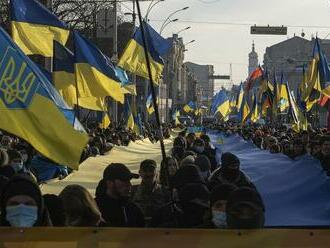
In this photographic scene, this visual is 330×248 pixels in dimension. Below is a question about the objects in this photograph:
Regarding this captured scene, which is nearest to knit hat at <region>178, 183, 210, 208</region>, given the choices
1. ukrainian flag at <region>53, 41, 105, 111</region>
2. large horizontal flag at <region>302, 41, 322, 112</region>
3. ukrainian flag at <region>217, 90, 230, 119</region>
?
ukrainian flag at <region>53, 41, 105, 111</region>

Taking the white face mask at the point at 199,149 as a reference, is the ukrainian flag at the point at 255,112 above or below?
below

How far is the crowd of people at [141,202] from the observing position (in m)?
4.42

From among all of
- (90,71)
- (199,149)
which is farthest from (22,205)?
(199,149)

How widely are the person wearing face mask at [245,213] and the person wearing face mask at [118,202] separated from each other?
4.94 feet

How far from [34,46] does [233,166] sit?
492 cm

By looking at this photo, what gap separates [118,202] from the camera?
19.0ft

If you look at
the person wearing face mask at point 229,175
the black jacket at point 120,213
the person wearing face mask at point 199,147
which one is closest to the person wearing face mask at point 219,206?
the black jacket at point 120,213

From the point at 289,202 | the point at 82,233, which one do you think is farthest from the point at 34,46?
the point at 82,233

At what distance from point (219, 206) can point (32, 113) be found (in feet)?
6.22

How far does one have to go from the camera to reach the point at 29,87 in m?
6.16

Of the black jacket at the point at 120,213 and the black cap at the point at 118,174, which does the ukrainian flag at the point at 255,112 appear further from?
the black jacket at the point at 120,213

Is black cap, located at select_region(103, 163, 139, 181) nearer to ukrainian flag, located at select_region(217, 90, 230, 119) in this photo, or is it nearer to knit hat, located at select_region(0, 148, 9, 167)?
knit hat, located at select_region(0, 148, 9, 167)

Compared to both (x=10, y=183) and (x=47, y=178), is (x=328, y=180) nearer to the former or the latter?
(x=10, y=183)

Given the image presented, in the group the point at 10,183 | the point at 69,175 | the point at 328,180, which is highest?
the point at 10,183
